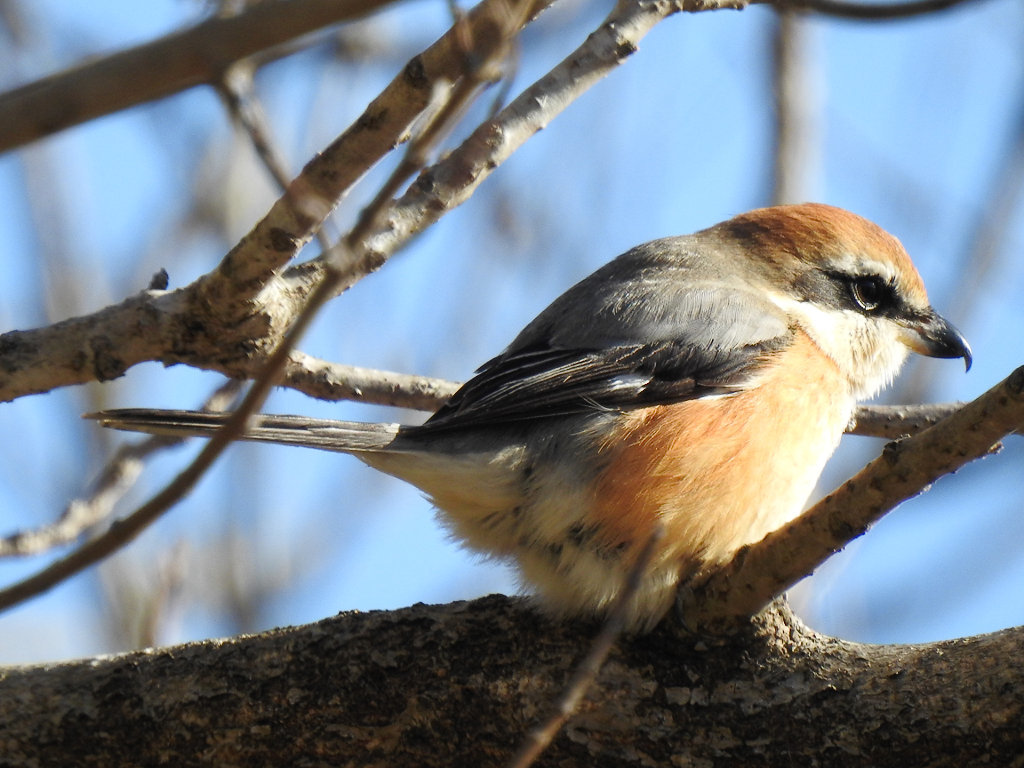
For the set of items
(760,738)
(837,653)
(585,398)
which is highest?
(585,398)

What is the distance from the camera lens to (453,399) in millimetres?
3531

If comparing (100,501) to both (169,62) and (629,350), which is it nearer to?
(629,350)

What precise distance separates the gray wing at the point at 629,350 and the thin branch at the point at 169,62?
6.41ft

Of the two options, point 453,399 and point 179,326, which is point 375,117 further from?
point 453,399

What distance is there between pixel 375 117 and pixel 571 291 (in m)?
1.87

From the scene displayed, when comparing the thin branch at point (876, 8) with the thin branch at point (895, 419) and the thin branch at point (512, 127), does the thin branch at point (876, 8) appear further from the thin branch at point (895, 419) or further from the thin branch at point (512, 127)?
the thin branch at point (895, 419)

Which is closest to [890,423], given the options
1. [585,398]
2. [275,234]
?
[585,398]

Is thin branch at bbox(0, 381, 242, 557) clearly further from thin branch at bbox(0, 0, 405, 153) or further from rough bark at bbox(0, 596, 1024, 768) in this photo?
thin branch at bbox(0, 0, 405, 153)

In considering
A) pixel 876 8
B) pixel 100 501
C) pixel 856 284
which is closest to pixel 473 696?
pixel 100 501

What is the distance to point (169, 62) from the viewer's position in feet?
4.85

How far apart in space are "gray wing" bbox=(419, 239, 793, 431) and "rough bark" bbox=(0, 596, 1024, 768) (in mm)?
650

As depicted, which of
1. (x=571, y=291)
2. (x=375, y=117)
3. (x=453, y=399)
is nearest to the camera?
(x=375, y=117)

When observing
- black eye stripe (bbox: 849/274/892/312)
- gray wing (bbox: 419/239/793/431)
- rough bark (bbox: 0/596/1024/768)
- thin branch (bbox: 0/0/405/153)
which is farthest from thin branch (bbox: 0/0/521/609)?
black eye stripe (bbox: 849/274/892/312)

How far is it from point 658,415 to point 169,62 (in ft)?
7.01
